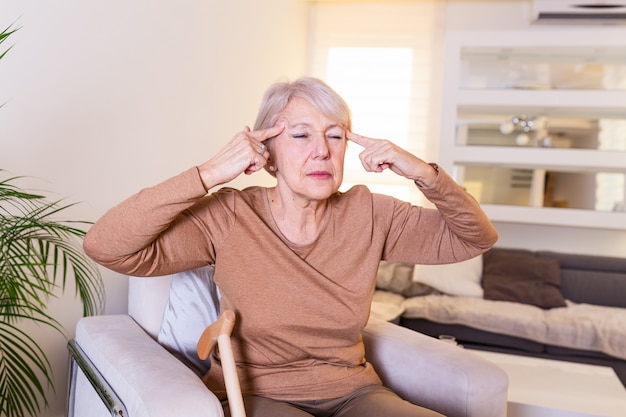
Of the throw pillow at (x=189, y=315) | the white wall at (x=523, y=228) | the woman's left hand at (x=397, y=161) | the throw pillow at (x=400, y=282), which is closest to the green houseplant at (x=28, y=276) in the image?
the throw pillow at (x=189, y=315)

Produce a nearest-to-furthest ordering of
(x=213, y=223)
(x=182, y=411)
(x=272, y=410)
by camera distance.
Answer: (x=182, y=411), (x=272, y=410), (x=213, y=223)

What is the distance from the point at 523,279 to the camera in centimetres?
380

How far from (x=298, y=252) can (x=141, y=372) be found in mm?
475

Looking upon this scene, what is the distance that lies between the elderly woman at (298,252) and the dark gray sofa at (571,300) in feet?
6.20

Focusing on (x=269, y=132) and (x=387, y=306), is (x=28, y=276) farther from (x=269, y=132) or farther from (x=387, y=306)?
(x=387, y=306)

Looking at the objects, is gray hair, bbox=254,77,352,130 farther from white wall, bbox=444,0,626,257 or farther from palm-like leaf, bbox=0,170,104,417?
white wall, bbox=444,0,626,257

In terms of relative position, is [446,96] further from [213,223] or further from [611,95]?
[213,223]

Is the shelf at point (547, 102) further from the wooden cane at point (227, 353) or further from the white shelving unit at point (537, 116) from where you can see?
the wooden cane at point (227, 353)

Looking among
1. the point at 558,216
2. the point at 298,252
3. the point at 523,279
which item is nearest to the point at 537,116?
the point at 558,216

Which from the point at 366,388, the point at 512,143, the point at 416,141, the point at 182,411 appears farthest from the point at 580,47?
the point at 182,411

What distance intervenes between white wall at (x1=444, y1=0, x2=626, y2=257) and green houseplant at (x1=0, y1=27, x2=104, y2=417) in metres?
3.18

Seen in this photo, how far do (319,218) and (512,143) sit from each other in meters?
2.79

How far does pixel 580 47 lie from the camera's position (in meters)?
4.03

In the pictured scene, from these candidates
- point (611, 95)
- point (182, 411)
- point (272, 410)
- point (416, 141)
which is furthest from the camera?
point (416, 141)
